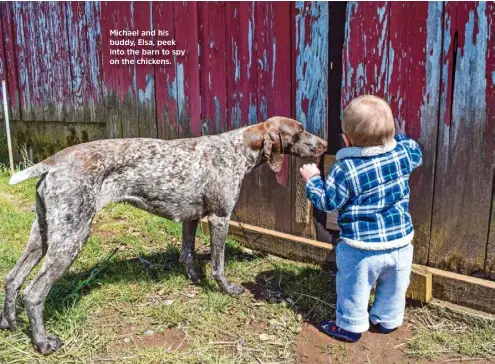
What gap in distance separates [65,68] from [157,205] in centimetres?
405

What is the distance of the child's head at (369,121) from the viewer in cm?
281

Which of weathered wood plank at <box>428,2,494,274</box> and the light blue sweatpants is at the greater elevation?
weathered wood plank at <box>428,2,494,274</box>

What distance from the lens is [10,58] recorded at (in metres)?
7.61

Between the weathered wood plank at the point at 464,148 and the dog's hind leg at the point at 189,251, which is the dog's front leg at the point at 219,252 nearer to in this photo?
the dog's hind leg at the point at 189,251

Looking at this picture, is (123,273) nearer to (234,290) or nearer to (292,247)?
(234,290)

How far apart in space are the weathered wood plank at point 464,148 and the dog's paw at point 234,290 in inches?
64.9

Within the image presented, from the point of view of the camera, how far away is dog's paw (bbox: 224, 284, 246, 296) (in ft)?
12.5

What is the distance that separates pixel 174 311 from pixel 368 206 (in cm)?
171

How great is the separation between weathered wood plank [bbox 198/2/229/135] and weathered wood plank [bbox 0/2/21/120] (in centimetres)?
438

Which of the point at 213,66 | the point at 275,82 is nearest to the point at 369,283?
the point at 275,82

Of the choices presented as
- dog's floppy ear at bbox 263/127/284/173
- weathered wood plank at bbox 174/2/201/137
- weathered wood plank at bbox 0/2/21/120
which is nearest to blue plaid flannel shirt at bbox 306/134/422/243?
dog's floppy ear at bbox 263/127/284/173

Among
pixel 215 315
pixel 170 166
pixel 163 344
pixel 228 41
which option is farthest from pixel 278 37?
pixel 163 344

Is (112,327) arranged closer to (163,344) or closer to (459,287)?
(163,344)

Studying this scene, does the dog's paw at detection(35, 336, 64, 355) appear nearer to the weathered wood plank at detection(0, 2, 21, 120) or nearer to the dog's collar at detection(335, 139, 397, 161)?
the dog's collar at detection(335, 139, 397, 161)
